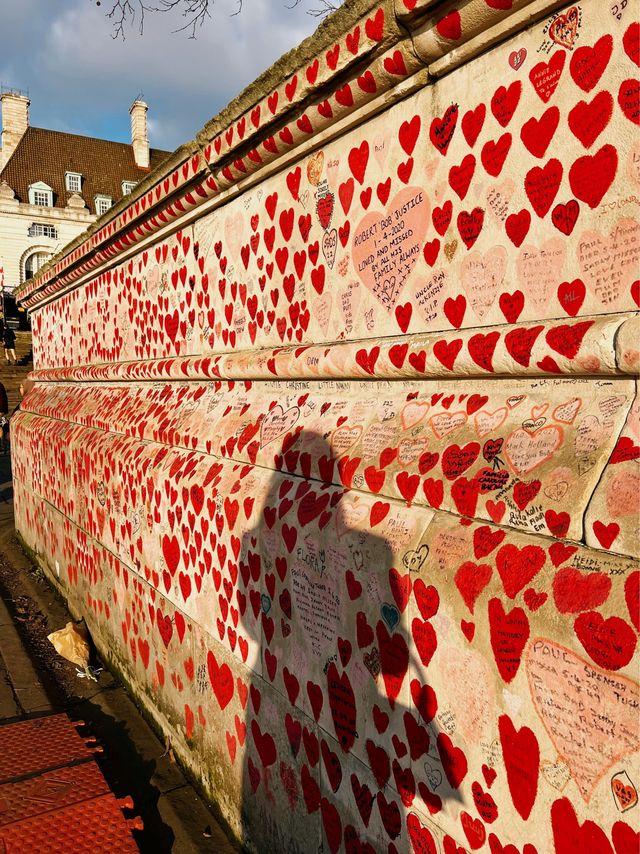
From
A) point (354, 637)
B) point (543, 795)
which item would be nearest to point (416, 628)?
point (354, 637)

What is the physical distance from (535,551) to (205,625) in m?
1.95

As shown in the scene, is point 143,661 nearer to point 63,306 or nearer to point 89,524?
point 89,524

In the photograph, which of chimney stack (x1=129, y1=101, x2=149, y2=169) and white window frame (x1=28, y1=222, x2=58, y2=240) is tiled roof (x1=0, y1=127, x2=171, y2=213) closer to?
chimney stack (x1=129, y1=101, x2=149, y2=169)

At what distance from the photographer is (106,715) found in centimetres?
395

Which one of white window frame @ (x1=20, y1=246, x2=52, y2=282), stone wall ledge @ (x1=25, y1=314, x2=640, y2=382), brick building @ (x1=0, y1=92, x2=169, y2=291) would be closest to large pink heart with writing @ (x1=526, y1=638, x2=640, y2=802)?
stone wall ledge @ (x1=25, y1=314, x2=640, y2=382)

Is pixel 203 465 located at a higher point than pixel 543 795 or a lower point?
higher

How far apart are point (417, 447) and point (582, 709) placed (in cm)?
80

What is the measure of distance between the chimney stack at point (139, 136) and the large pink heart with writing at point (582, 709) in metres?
46.1

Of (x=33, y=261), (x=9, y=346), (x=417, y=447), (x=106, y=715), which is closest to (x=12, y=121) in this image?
(x=33, y=261)

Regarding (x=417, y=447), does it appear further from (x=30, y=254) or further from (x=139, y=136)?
(x=139, y=136)

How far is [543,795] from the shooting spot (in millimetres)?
1315

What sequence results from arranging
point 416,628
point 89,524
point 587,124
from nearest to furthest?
point 587,124
point 416,628
point 89,524

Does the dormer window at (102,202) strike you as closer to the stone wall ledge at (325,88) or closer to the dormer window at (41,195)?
the dormer window at (41,195)

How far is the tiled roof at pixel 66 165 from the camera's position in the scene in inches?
1531
